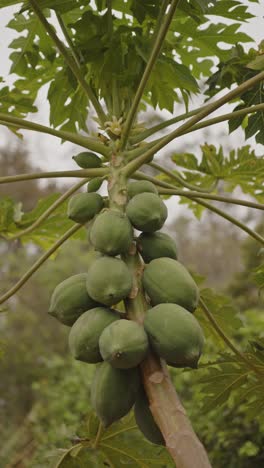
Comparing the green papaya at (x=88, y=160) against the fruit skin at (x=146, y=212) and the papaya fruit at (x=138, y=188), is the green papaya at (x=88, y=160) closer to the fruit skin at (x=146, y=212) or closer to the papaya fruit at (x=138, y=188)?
the papaya fruit at (x=138, y=188)

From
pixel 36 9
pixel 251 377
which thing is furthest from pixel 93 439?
pixel 36 9

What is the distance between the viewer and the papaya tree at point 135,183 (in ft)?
4.20

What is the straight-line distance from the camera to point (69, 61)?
1.76 m

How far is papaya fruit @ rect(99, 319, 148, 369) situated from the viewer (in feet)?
4.00

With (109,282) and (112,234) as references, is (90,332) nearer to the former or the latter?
(109,282)

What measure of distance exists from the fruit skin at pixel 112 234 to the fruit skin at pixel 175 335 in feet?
0.68

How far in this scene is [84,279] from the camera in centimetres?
146

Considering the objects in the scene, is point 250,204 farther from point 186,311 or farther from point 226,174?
point 226,174

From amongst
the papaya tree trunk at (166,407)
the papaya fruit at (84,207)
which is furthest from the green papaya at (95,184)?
the papaya tree trunk at (166,407)

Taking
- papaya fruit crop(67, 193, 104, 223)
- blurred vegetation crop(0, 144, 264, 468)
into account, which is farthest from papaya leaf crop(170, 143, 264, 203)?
papaya fruit crop(67, 193, 104, 223)

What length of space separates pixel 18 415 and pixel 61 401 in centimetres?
570

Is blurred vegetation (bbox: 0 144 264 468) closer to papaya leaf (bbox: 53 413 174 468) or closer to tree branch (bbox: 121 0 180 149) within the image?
papaya leaf (bbox: 53 413 174 468)

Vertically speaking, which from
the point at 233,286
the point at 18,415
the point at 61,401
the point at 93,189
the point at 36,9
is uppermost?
the point at 36,9

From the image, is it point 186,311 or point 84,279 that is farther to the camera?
point 84,279
